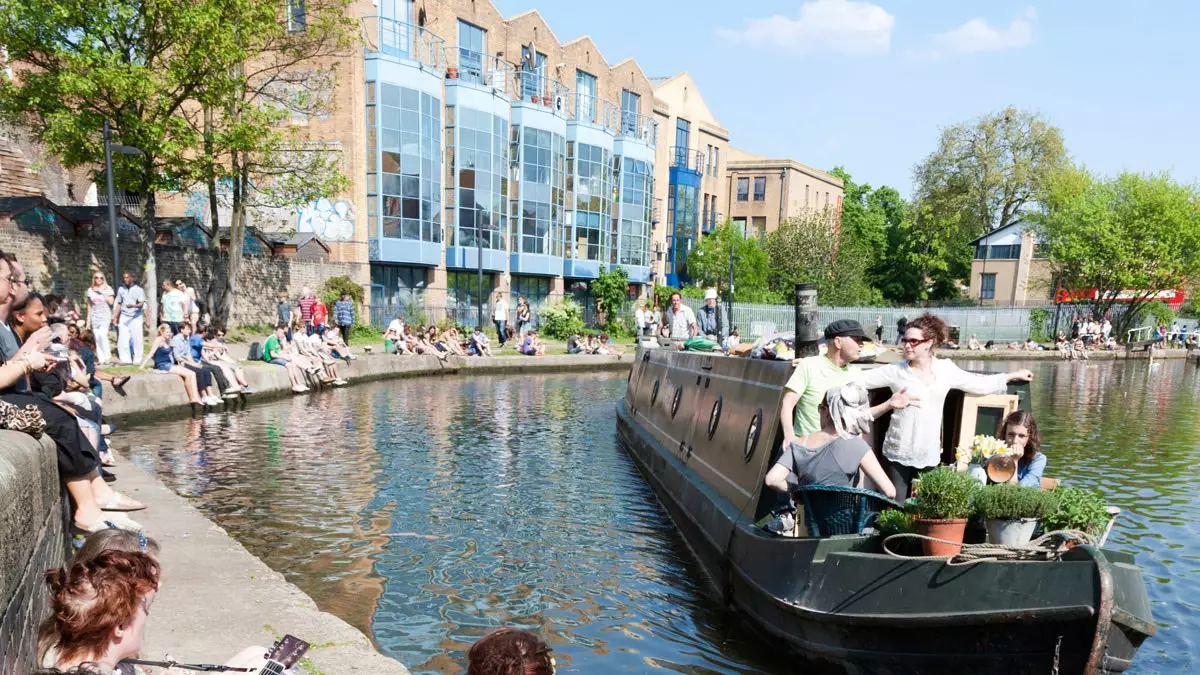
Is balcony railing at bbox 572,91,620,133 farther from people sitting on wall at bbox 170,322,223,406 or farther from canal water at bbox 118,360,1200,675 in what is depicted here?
people sitting on wall at bbox 170,322,223,406

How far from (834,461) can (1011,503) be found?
1028mm

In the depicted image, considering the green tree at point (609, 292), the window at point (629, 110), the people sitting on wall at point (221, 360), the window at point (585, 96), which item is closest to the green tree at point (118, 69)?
the people sitting on wall at point (221, 360)

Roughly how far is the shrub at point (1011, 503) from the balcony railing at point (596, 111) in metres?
37.6

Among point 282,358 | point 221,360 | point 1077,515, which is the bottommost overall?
point 282,358

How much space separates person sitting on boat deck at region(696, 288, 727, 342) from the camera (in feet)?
39.1

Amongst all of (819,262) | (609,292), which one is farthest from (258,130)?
(819,262)

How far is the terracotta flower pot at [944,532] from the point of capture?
14.3 ft

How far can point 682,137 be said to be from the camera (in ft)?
167

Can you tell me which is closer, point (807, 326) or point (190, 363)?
point (807, 326)

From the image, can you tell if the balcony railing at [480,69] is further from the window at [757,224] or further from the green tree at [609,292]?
the window at [757,224]

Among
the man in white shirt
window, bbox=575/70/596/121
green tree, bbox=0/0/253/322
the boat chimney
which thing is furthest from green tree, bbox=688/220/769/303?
the boat chimney

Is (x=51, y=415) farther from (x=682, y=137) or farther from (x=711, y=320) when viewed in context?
(x=682, y=137)

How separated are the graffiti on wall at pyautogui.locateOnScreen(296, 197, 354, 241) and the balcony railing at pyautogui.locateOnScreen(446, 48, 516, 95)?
7372 millimetres

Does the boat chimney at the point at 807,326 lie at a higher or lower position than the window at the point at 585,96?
lower
